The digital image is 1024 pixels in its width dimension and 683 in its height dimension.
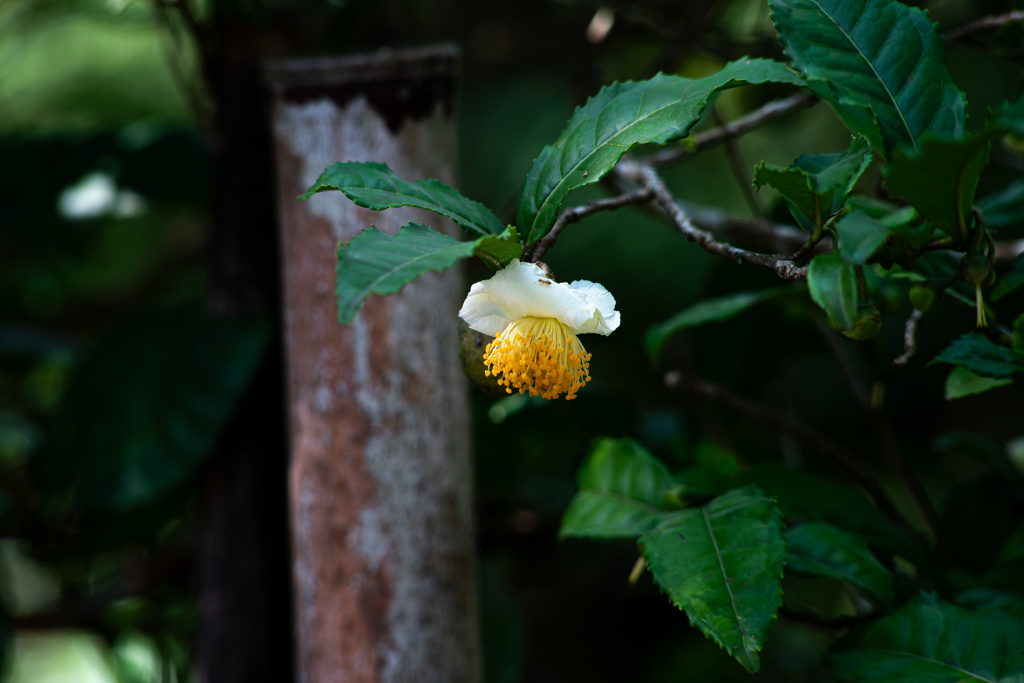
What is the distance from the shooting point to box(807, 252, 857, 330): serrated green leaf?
0.46m

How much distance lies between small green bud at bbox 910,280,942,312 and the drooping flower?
0.85 ft

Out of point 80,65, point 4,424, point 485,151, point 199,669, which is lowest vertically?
point 199,669

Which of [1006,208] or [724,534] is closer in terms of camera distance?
[724,534]

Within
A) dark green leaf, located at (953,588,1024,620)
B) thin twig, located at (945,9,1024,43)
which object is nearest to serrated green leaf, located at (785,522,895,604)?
dark green leaf, located at (953,588,1024,620)

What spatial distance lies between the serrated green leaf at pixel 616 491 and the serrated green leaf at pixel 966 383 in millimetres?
290

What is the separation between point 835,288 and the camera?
0.47m

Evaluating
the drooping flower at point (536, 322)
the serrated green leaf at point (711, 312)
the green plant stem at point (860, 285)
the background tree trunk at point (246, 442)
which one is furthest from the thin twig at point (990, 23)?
the background tree trunk at point (246, 442)

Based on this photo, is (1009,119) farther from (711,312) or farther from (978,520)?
(978,520)

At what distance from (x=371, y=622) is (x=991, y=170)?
2349 millimetres

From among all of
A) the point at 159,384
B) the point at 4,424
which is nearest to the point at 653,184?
the point at 159,384

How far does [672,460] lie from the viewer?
1237mm

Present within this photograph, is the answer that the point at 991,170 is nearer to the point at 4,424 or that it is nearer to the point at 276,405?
the point at 276,405

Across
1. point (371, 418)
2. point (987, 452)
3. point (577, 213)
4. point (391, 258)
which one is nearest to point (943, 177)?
point (577, 213)

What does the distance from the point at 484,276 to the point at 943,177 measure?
125 cm
